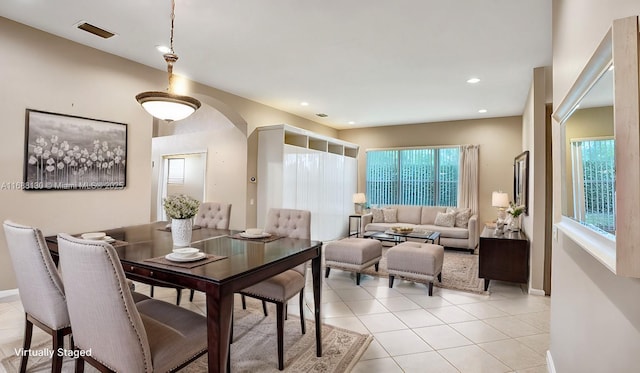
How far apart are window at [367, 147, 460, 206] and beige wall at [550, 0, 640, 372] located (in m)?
5.20

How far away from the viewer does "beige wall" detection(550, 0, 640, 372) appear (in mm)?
1010

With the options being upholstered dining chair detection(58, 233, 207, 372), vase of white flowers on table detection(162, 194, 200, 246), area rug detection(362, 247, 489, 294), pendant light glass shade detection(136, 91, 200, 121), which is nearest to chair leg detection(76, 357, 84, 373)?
upholstered dining chair detection(58, 233, 207, 372)

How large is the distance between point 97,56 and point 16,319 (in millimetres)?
2809

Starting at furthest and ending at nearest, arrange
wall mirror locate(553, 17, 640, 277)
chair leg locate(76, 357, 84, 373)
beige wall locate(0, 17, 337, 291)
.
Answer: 1. beige wall locate(0, 17, 337, 291)
2. chair leg locate(76, 357, 84, 373)
3. wall mirror locate(553, 17, 640, 277)

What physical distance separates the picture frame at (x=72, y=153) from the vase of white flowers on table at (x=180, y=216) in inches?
81.3

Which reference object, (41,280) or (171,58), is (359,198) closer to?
(171,58)

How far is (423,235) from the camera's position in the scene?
523 cm

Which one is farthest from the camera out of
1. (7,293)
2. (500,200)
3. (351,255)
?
(500,200)

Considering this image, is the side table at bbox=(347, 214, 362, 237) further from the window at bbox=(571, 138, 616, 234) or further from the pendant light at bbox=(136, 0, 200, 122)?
the window at bbox=(571, 138, 616, 234)

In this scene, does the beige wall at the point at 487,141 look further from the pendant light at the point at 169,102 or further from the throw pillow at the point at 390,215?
the pendant light at the point at 169,102

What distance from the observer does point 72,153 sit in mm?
3498

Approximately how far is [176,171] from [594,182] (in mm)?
7022

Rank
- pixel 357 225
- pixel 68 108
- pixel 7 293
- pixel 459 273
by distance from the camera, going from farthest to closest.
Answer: pixel 357 225, pixel 459 273, pixel 68 108, pixel 7 293

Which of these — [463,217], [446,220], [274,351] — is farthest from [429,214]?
[274,351]
